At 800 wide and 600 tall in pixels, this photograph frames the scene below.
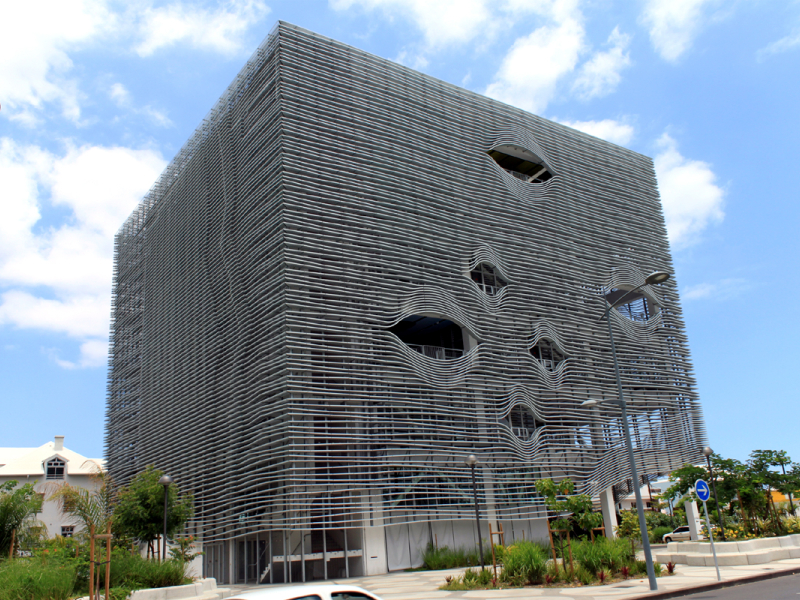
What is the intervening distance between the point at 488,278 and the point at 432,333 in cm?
458

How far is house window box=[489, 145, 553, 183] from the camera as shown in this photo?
1355 inches

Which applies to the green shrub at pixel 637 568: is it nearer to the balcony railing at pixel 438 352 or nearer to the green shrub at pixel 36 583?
the balcony railing at pixel 438 352

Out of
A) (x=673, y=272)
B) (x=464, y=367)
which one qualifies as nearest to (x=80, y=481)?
(x=464, y=367)

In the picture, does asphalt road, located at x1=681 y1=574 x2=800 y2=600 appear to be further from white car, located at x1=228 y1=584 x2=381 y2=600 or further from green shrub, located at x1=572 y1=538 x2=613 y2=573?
white car, located at x1=228 y1=584 x2=381 y2=600

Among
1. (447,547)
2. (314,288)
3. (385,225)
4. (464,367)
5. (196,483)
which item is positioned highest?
(385,225)

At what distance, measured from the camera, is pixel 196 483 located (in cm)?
2684

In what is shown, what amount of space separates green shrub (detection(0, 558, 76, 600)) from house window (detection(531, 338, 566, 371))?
2157 centimetres

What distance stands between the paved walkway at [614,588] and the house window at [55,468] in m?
35.2

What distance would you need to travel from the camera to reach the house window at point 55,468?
151 feet

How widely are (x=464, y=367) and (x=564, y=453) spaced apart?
6311 mm

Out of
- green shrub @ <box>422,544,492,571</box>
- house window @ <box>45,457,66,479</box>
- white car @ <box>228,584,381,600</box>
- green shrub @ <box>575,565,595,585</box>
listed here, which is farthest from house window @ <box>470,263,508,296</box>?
house window @ <box>45,457,66,479</box>

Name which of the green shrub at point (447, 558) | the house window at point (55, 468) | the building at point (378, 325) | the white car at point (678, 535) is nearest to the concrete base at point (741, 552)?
the green shrub at point (447, 558)

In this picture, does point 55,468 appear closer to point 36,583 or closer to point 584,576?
point 36,583

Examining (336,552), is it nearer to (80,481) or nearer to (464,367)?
(464,367)
